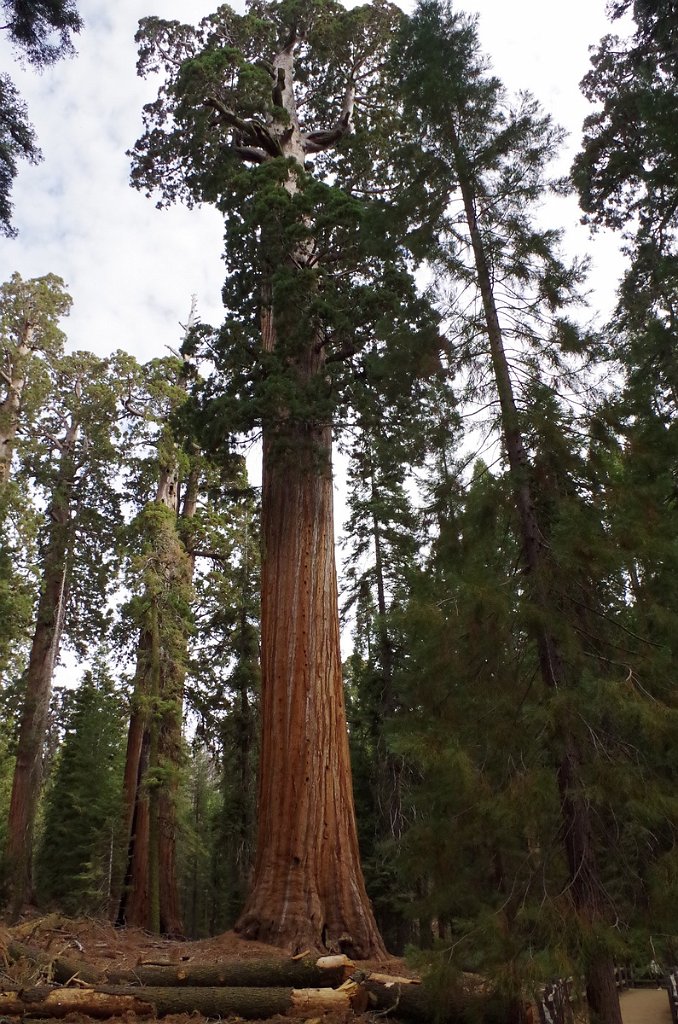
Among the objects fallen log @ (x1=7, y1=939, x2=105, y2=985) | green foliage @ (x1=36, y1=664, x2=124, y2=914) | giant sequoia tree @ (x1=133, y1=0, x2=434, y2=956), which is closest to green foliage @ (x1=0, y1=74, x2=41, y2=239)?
giant sequoia tree @ (x1=133, y1=0, x2=434, y2=956)

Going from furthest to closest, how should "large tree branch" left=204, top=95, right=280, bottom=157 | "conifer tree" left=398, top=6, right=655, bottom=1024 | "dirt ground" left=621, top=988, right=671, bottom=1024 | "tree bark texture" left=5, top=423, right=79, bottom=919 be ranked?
"tree bark texture" left=5, top=423, right=79, bottom=919
"dirt ground" left=621, top=988, right=671, bottom=1024
"large tree branch" left=204, top=95, right=280, bottom=157
"conifer tree" left=398, top=6, right=655, bottom=1024

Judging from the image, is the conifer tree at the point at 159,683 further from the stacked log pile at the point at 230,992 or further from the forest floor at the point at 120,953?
the stacked log pile at the point at 230,992

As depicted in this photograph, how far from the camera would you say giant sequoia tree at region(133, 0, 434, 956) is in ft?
22.9

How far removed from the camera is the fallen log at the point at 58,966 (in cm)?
535

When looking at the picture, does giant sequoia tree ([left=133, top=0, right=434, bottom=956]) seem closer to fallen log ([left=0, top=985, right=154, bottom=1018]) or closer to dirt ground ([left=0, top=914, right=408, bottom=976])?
dirt ground ([left=0, top=914, right=408, bottom=976])

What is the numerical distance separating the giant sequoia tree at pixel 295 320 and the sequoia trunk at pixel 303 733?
17mm

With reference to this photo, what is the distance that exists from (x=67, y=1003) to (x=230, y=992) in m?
1.15

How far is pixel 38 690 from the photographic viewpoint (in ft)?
51.1

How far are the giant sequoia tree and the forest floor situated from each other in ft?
1.11

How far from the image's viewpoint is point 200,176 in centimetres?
1210

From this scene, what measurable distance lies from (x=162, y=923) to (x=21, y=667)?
8.52 m

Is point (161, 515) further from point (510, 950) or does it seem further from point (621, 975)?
point (621, 975)

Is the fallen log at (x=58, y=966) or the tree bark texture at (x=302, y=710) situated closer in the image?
the fallen log at (x=58, y=966)

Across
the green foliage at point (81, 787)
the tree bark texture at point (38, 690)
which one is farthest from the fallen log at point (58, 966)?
the green foliage at point (81, 787)
